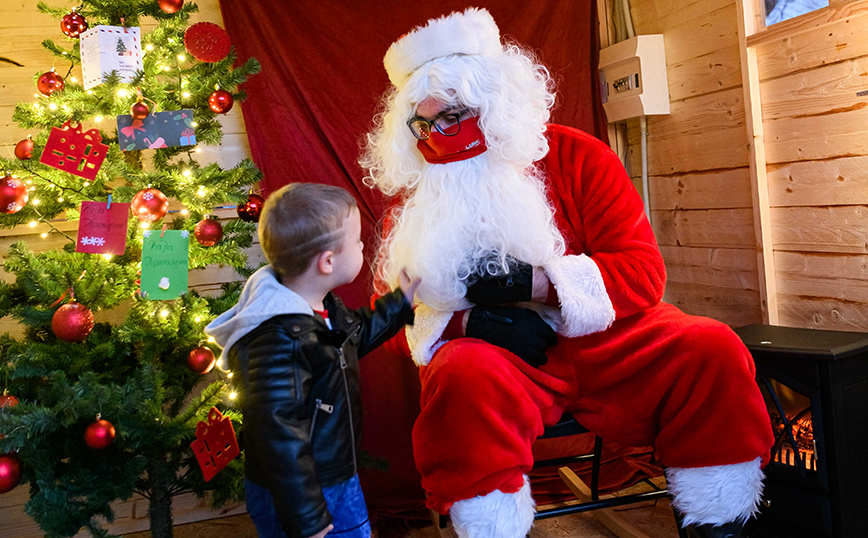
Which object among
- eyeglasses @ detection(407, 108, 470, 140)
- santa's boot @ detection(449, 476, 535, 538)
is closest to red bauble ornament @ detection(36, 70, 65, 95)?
eyeglasses @ detection(407, 108, 470, 140)

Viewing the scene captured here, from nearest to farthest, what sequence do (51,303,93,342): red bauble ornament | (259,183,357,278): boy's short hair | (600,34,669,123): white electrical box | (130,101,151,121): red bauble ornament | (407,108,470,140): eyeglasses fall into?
(259,183,357,278): boy's short hair, (407,108,470,140): eyeglasses, (51,303,93,342): red bauble ornament, (130,101,151,121): red bauble ornament, (600,34,669,123): white electrical box

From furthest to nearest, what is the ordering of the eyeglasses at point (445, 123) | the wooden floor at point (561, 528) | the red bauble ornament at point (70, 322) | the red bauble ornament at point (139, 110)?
1. the wooden floor at point (561, 528)
2. the red bauble ornament at point (139, 110)
3. the red bauble ornament at point (70, 322)
4. the eyeglasses at point (445, 123)

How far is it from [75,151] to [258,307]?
95 centimetres

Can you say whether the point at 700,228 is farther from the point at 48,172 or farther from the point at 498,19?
the point at 48,172

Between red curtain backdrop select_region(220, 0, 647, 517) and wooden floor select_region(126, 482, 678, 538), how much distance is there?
10 centimetres

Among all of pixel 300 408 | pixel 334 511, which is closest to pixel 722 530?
pixel 334 511

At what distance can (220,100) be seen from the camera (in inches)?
78.7

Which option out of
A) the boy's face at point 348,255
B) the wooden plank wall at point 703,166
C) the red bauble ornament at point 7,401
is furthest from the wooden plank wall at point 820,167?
the red bauble ornament at point 7,401

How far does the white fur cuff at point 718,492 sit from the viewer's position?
4.86ft

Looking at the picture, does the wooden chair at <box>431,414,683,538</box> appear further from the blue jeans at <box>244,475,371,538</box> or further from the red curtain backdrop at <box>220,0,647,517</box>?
the blue jeans at <box>244,475,371,538</box>

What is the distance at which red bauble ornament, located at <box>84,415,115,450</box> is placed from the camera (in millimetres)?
1723

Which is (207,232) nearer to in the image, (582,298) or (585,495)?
(582,298)

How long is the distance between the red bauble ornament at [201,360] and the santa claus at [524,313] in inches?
23.3

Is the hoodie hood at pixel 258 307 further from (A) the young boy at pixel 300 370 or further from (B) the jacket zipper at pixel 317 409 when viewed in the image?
(B) the jacket zipper at pixel 317 409
